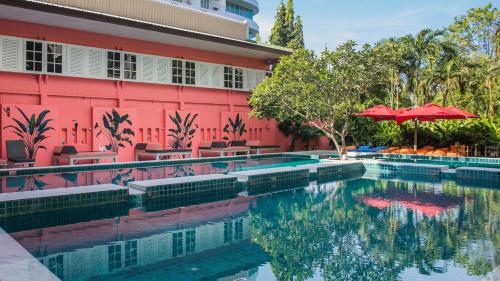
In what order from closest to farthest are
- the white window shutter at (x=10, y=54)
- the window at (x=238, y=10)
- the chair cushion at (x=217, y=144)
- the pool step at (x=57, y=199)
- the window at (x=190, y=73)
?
the pool step at (x=57, y=199), the white window shutter at (x=10, y=54), the chair cushion at (x=217, y=144), the window at (x=190, y=73), the window at (x=238, y=10)

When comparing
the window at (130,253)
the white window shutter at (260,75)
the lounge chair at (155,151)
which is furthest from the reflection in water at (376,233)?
the white window shutter at (260,75)

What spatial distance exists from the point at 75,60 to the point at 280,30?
25.6 meters

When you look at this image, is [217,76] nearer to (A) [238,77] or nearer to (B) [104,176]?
(A) [238,77]

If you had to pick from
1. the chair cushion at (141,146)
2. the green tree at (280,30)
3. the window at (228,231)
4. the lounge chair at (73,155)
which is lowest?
the window at (228,231)

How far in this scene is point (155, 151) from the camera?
14273 mm

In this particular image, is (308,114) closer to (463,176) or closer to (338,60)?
(338,60)

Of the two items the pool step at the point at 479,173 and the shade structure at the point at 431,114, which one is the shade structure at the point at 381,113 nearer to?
the shade structure at the point at 431,114

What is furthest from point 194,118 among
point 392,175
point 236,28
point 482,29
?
point 482,29

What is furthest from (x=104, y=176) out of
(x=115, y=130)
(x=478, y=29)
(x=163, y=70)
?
(x=478, y=29)

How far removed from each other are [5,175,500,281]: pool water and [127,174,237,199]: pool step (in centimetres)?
80

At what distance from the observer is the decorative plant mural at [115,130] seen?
1420 cm

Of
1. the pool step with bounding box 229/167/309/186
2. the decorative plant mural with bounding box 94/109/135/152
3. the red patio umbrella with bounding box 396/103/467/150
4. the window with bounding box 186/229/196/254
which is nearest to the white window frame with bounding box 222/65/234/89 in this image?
the decorative plant mural with bounding box 94/109/135/152

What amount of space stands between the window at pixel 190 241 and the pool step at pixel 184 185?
7.68 ft

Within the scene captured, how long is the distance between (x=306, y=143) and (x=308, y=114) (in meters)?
6.11
